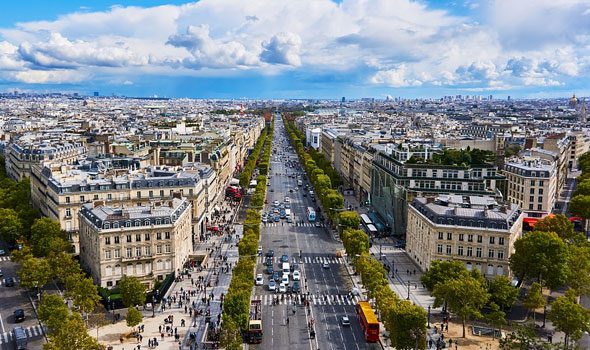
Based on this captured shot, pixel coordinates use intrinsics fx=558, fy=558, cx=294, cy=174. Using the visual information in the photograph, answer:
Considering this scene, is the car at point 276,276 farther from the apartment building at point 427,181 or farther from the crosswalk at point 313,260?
the apartment building at point 427,181

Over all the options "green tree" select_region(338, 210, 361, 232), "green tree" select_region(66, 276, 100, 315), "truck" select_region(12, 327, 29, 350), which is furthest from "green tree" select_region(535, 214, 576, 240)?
"truck" select_region(12, 327, 29, 350)

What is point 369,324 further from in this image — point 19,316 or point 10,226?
point 10,226

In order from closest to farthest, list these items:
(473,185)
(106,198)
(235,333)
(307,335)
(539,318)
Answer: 1. (235,333)
2. (307,335)
3. (539,318)
4. (106,198)
5. (473,185)

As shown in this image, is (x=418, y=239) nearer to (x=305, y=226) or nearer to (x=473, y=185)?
(x=473, y=185)

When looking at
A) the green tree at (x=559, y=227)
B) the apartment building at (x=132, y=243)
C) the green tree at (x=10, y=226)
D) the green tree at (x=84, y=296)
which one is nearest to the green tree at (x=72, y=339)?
the green tree at (x=84, y=296)

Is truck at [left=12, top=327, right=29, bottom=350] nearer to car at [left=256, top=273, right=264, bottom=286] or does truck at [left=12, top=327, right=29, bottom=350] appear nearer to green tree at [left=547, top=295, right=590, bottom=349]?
car at [left=256, top=273, right=264, bottom=286]

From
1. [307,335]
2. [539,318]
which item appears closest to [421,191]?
[539,318]

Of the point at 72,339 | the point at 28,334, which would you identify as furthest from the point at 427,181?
the point at 72,339
